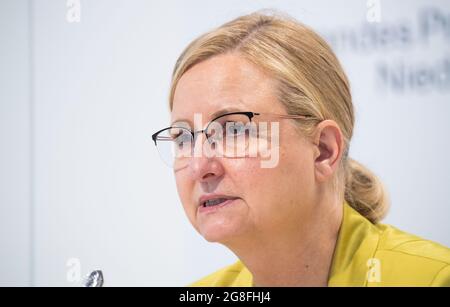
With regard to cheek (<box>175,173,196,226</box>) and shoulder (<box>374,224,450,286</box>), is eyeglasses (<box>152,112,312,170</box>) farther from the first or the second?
shoulder (<box>374,224,450,286</box>)

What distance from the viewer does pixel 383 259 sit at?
1.33m

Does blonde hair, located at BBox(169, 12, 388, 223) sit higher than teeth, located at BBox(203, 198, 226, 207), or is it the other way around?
blonde hair, located at BBox(169, 12, 388, 223)

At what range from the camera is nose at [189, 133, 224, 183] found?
1.29 metres

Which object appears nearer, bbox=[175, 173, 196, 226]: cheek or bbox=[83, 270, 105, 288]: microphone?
bbox=[175, 173, 196, 226]: cheek

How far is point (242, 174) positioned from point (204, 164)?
0.31 feet

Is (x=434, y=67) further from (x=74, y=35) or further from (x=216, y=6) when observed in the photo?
(x=74, y=35)

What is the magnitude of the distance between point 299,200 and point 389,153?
48 centimetres

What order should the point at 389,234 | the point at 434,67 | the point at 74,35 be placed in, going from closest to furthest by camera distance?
1. the point at 389,234
2. the point at 434,67
3. the point at 74,35

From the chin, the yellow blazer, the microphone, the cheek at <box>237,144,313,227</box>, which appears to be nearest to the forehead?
the cheek at <box>237,144,313,227</box>

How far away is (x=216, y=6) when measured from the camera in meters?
1.87

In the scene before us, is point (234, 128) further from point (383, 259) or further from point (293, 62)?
point (383, 259)

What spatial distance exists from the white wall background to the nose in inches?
21.8

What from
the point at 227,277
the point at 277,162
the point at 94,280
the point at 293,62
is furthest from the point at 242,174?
the point at 94,280

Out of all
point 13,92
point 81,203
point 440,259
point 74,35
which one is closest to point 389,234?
point 440,259
